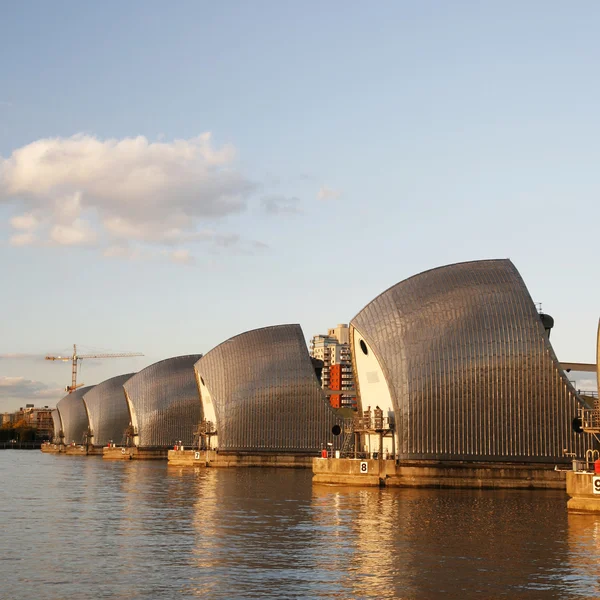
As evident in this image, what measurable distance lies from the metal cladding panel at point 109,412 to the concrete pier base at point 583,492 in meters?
110

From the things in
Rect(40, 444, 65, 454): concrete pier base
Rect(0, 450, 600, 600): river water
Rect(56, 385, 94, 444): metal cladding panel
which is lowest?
Rect(0, 450, 600, 600): river water

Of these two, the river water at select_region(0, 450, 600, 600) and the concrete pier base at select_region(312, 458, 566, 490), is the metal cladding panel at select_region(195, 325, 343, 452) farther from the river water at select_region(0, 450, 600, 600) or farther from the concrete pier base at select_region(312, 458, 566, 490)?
the river water at select_region(0, 450, 600, 600)

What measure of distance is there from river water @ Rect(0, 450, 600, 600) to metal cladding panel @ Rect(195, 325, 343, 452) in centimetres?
3397

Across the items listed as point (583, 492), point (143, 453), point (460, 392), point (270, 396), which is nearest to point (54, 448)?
point (143, 453)

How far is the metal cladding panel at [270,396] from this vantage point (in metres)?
90.8

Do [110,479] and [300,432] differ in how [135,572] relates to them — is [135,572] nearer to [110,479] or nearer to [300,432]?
[110,479]

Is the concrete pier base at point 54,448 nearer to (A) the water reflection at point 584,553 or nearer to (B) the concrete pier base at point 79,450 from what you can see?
(B) the concrete pier base at point 79,450

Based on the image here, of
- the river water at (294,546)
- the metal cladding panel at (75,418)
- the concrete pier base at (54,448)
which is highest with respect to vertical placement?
the metal cladding panel at (75,418)

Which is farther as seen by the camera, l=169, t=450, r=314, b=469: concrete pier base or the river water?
l=169, t=450, r=314, b=469: concrete pier base

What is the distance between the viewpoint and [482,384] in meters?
64.7

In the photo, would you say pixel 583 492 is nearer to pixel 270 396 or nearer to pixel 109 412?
pixel 270 396

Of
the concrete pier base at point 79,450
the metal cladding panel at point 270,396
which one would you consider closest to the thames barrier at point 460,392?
the metal cladding panel at point 270,396

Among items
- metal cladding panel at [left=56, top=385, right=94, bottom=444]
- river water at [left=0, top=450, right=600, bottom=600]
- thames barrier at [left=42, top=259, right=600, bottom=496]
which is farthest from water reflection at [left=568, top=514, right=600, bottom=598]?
metal cladding panel at [left=56, top=385, right=94, bottom=444]

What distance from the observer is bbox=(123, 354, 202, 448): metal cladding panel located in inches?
4742
